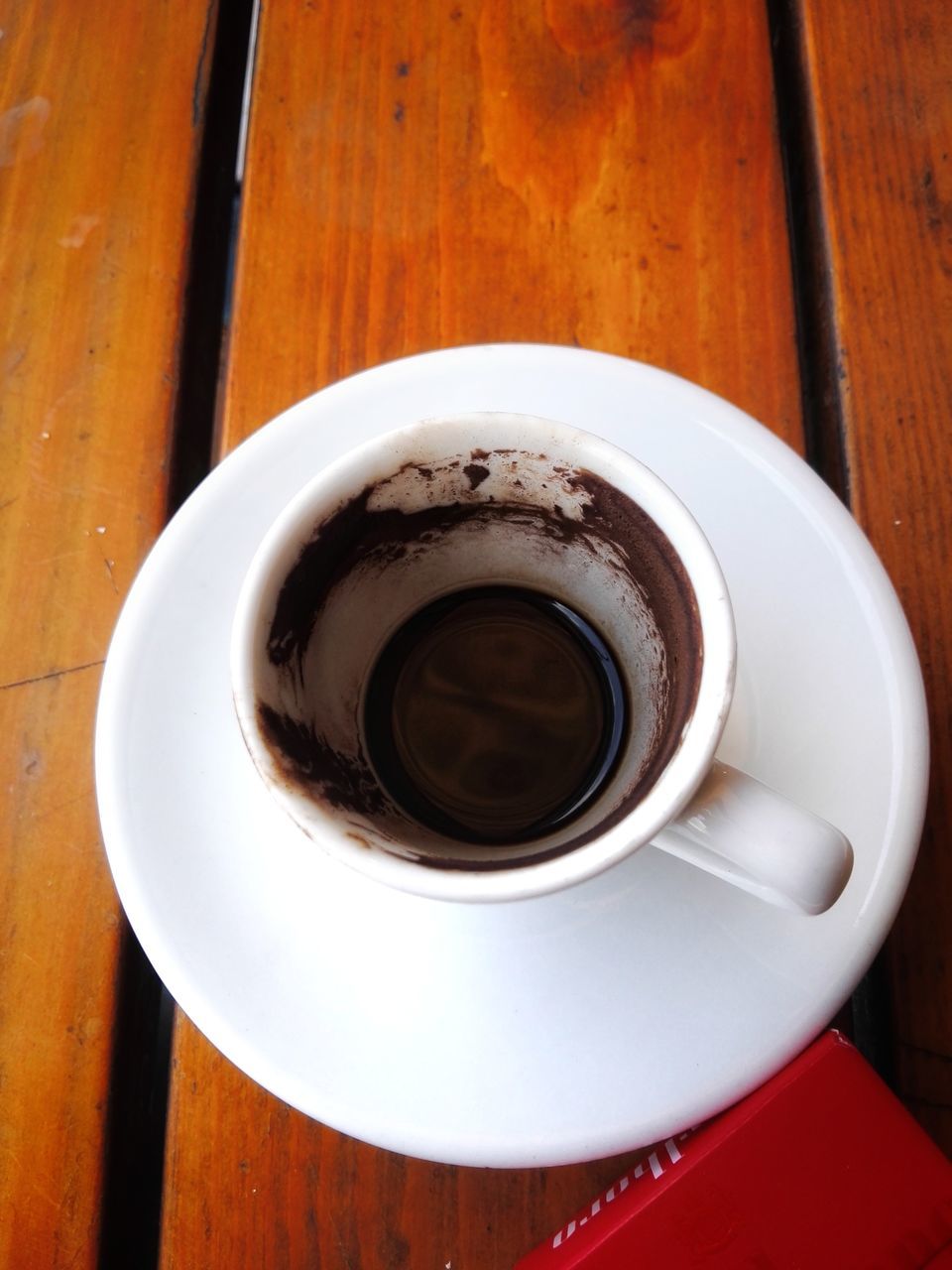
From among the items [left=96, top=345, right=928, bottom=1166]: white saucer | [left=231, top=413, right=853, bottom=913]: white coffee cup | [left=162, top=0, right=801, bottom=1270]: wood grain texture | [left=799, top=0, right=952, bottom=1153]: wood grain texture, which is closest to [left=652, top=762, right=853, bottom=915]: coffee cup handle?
[left=231, top=413, right=853, bottom=913]: white coffee cup

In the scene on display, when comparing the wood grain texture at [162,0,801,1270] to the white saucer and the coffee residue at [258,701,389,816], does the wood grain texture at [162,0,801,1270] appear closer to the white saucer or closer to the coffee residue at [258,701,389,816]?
the white saucer

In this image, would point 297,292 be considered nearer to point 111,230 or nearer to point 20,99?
point 111,230

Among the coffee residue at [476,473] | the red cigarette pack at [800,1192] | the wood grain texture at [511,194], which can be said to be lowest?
the red cigarette pack at [800,1192]

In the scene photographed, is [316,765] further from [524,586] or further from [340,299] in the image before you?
[340,299]

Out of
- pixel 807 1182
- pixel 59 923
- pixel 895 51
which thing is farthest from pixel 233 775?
pixel 895 51

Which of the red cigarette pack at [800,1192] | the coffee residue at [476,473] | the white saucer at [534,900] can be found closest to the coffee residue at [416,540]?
the coffee residue at [476,473]

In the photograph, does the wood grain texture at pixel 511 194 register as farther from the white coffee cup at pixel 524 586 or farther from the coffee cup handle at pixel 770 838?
the coffee cup handle at pixel 770 838

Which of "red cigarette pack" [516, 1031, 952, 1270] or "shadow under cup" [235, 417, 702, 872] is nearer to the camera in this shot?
"shadow under cup" [235, 417, 702, 872]
